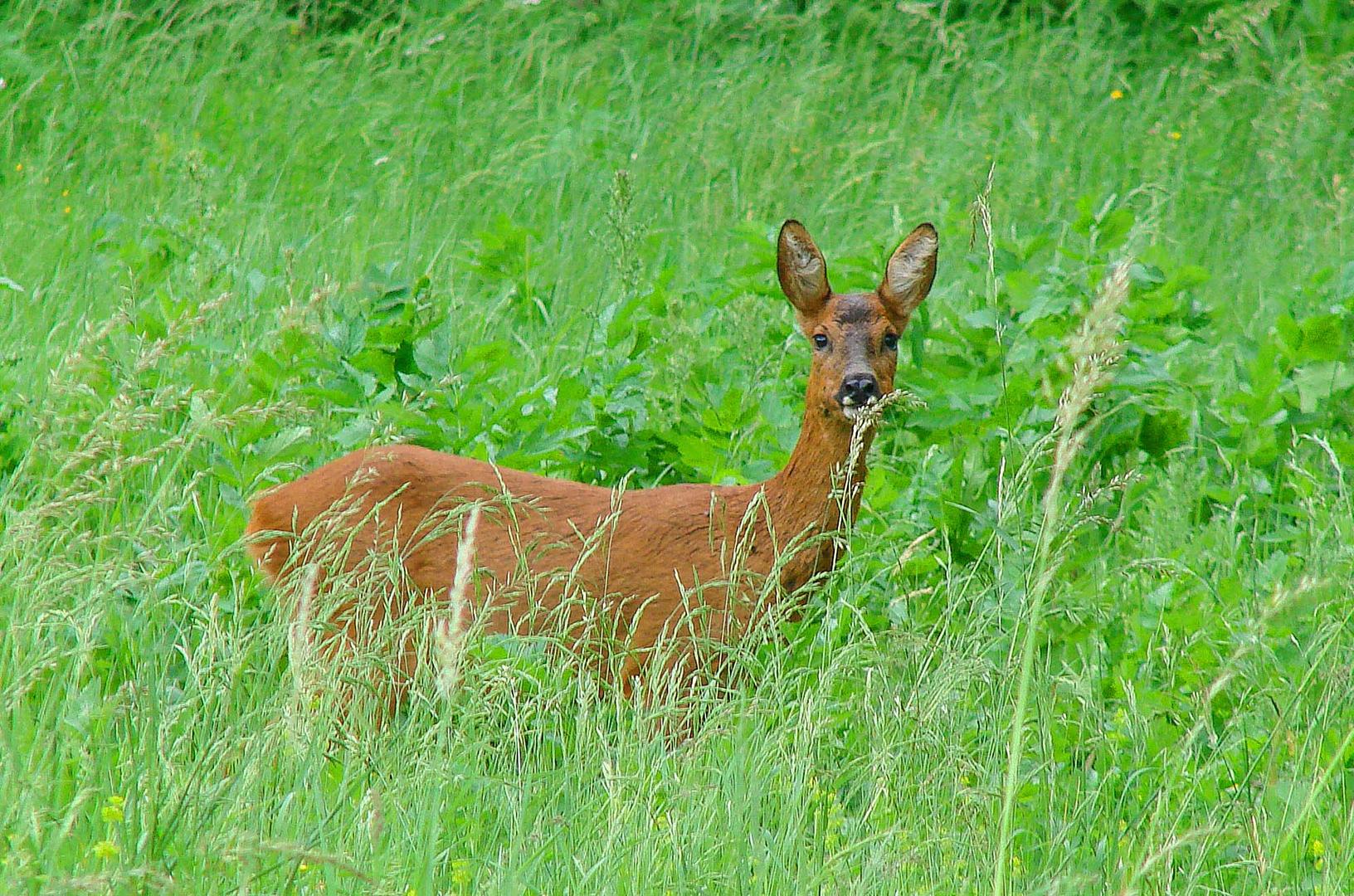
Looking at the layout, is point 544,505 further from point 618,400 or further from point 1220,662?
point 1220,662

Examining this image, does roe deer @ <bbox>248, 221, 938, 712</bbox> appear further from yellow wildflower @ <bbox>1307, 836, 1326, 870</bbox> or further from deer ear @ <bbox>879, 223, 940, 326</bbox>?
yellow wildflower @ <bbox>1307, 836, 1326, 870</bbox>

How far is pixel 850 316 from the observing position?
3959 millimetres

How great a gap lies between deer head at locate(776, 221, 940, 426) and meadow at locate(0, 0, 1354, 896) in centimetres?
27

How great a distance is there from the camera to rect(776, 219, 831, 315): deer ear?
4043 millimetres

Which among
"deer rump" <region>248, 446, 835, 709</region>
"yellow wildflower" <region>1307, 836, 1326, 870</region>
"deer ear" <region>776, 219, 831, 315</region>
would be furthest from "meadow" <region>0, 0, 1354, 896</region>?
"deer ear" <region>776, 219, 831, 315</region>

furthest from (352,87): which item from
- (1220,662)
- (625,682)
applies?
(1220,662)

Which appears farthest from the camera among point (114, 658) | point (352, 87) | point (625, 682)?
point (352, 87)

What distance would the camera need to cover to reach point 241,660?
2.29 m

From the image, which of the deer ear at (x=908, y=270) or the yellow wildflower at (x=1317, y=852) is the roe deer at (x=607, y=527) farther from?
the yellow wildflower at (x=1317, y=852)

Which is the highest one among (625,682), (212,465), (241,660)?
(241,660)

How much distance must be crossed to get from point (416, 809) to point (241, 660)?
0.38m

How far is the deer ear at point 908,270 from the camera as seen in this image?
4.08 m

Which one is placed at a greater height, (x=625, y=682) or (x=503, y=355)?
(x=503, y=355)

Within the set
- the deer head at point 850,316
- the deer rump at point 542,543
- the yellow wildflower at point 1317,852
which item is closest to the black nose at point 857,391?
the deer head at point 850,316
